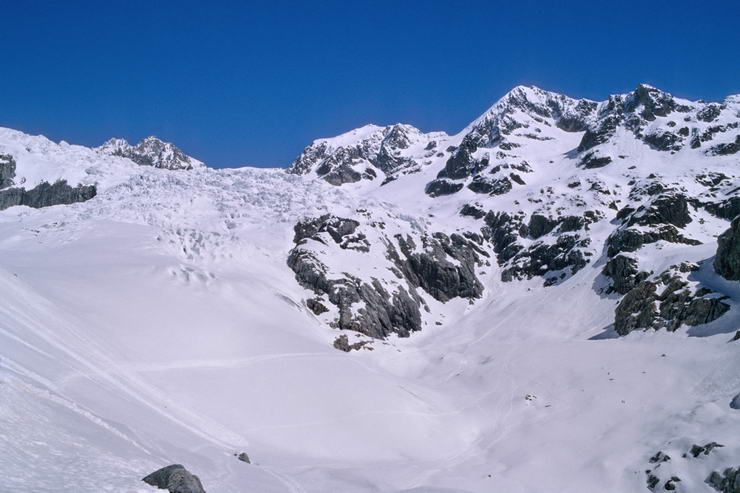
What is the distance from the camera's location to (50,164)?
111m

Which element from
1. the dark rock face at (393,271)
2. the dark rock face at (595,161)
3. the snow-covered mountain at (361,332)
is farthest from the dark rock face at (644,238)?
the dark rock face at (595,161)

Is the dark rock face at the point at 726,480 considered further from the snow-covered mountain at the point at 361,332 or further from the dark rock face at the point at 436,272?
the dark rock face at the point at 436,272

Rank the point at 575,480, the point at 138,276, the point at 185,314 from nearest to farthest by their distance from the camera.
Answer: the point at 575,480
the point at 185,314
the point at 138,276

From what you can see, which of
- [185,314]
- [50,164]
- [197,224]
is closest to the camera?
[185,314]

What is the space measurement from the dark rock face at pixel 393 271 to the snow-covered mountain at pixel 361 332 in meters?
0.36

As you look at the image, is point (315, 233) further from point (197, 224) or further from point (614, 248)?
point (614, 248)

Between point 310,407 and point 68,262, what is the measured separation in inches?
1388

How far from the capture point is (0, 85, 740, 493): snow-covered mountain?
26250 mm

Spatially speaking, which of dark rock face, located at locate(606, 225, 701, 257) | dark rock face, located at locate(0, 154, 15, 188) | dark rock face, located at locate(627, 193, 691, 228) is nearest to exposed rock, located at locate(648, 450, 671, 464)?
dark rock face, located at locate(606, 225, 701, 257)

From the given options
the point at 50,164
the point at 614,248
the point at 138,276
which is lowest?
the point at 138,276

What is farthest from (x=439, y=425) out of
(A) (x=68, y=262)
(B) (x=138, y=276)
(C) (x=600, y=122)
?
(C) (x=600, y=122)

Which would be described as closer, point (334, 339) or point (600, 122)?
point (334, 339)

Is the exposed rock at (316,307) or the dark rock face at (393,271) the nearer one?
the exposed rock at (316,307)

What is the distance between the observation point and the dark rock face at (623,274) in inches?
2763
